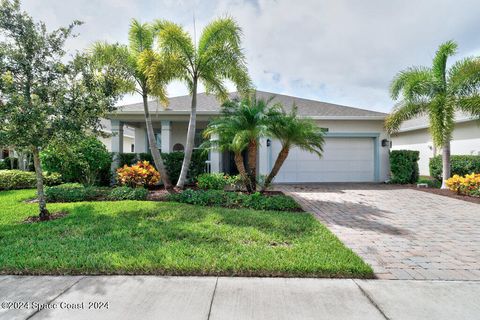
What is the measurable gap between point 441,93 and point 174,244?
458 inches

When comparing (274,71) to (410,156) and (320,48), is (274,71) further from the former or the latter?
(410,156)

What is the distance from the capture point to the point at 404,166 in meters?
12.0

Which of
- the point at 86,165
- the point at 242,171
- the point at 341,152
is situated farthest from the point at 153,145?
the point at 341,152

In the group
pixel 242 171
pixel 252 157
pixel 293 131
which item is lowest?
pixel 242 171

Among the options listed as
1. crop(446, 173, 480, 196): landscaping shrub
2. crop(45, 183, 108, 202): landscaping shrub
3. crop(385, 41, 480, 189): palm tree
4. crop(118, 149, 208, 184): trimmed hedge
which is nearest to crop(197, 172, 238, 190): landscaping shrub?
crop(118, 149, 208, 184): trimmed hedge

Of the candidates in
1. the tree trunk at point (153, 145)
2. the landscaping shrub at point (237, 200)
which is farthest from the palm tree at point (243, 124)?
the tree trunk at point (153, 145)

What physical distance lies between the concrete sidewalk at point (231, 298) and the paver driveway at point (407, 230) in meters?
0.46

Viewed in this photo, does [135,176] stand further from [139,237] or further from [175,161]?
[139,237]

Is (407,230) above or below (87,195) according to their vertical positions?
below

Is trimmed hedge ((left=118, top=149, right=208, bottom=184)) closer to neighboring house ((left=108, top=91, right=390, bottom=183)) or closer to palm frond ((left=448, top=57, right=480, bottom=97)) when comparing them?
neighboring house ((left=108, top=91, right=390, bottom=183))

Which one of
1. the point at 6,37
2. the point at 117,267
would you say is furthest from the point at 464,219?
the point at 6,37

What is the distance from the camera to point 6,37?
536cm

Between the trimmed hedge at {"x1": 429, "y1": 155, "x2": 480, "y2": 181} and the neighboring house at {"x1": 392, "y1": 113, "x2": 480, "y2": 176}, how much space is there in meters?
0.73

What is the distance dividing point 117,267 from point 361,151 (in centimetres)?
1263
